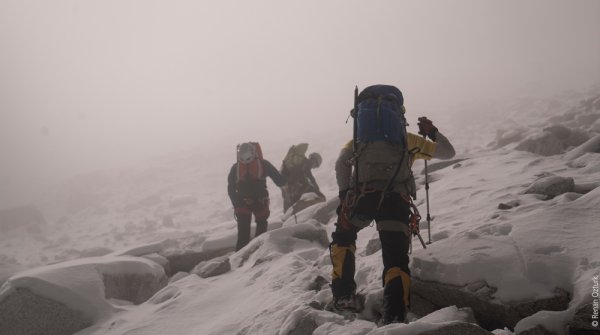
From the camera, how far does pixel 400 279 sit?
13.5ft

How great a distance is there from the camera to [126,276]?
811 cm

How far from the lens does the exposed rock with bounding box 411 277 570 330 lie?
3785mm

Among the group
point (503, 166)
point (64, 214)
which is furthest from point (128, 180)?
point (503, 166)

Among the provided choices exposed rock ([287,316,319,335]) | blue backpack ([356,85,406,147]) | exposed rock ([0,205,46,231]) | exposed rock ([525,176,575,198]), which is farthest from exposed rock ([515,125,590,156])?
exposed rock ([0,205,46,231])

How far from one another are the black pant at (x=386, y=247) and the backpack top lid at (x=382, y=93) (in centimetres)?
128

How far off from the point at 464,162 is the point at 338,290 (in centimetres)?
1184

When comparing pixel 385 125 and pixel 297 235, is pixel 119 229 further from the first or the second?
pixel 385 125

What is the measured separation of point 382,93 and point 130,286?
6.73 meters

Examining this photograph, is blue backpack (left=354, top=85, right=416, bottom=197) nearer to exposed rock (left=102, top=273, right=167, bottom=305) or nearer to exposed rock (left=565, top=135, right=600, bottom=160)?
exposed rock (left=102, top=273, right=167, bottom=305)

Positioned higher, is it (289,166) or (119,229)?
(289,166)

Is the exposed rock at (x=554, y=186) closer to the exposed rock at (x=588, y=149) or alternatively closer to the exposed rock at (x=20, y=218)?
the exposed rock at (x=588, y=149)

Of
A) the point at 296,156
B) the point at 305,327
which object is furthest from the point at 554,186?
the point at 296,156

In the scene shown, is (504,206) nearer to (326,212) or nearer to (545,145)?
(326,212)

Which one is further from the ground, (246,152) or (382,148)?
(246,152)
